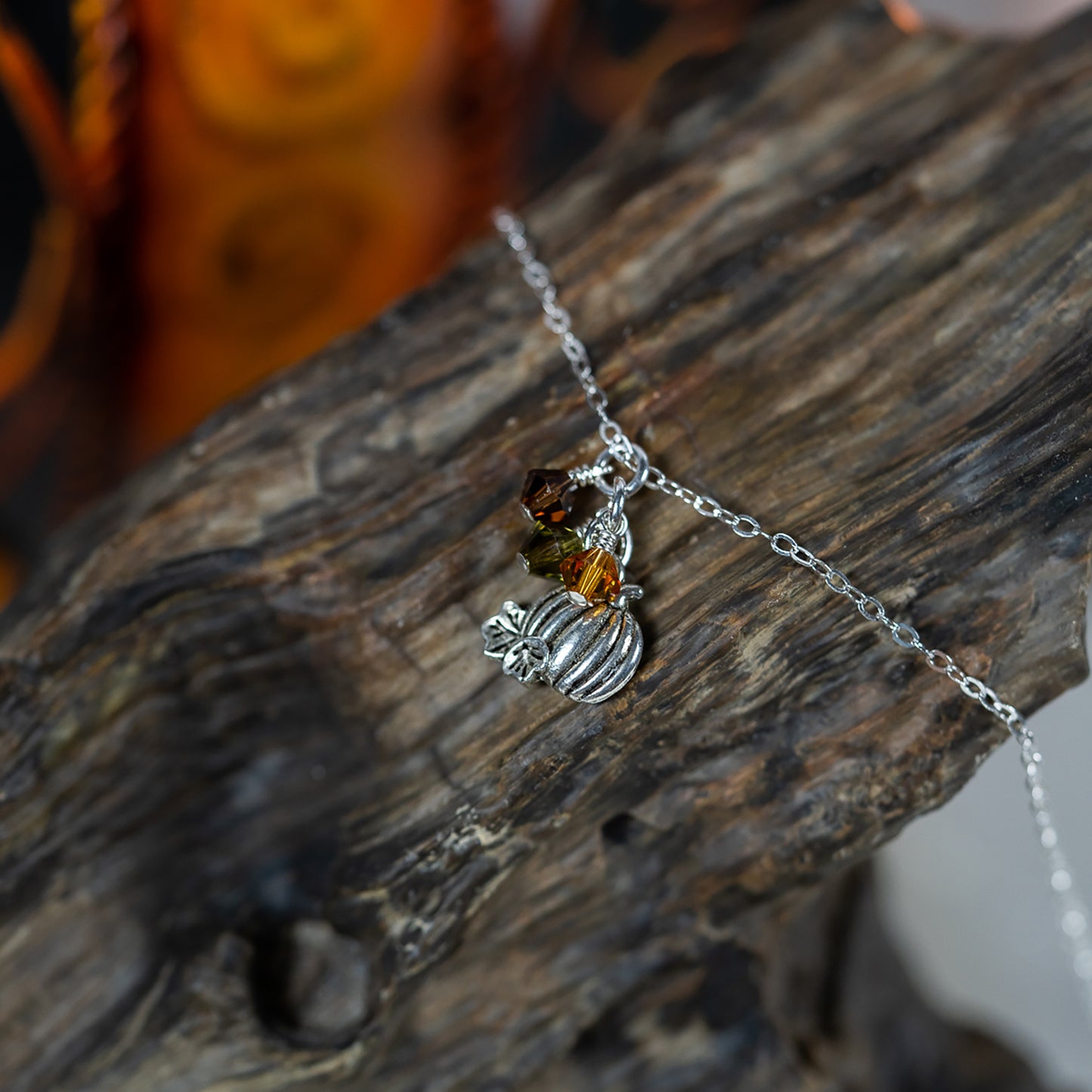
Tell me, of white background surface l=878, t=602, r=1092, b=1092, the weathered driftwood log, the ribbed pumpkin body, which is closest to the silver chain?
the weathered driftwood log

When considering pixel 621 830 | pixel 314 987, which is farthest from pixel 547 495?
pixel 314 987

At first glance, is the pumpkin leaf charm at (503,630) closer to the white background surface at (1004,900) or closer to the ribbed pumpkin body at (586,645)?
the ribbed pumpkin body at (586,645)

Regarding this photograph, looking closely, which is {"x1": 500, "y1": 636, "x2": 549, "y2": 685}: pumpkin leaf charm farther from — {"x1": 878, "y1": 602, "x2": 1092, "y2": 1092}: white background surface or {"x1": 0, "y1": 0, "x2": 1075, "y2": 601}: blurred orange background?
{"x1": 878, "y1": 602, "x2": 1092, "y2": 1092}: white background surface

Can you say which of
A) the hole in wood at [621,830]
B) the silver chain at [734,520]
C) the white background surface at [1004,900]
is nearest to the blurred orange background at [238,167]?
the silver chain at [734,520]

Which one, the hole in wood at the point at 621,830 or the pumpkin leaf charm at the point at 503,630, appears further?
the hole in wood at the point at 621,830

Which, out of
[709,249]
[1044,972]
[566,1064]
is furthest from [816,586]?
[1044,972]

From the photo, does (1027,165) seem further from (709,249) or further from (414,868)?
(414,868)
